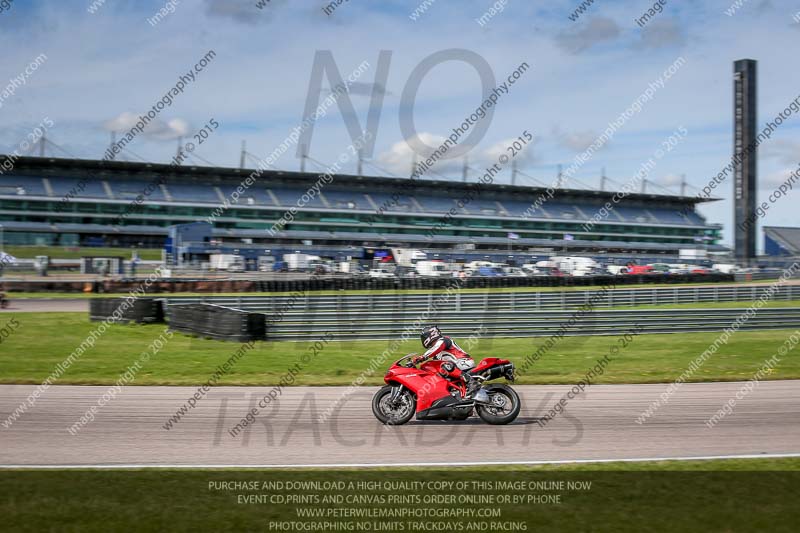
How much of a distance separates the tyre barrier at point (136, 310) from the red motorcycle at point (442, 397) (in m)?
15.9

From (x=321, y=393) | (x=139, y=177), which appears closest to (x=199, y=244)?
(x=139, y=177)

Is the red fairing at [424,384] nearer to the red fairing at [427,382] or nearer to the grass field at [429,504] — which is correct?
the red fairing at [427,382]

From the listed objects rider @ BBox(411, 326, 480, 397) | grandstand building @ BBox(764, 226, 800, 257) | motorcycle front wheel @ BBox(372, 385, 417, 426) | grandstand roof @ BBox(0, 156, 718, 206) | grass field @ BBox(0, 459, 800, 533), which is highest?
grandstand roof @ BBox(0, 156, 718, 206)

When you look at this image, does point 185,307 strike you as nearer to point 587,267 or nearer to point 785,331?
point 785,331

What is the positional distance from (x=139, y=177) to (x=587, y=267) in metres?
46.4

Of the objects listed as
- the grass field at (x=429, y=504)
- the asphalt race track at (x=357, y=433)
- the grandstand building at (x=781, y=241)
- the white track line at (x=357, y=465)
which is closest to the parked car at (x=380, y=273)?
the asphalt race track at (x=357, y=433)

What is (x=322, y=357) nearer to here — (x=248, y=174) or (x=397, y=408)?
(x=397, y=408)

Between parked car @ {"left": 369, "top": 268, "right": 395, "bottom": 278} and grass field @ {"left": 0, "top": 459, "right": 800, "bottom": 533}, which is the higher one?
parked car @ {"left": 369, "top": 268, "right": 395, "bottom": 278}

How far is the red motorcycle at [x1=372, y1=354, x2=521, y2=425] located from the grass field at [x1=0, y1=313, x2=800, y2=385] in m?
4.27

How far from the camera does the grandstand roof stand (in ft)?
243

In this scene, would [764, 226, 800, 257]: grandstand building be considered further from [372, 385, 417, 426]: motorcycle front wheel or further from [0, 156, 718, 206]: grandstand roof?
[372, 385, 417, 426]: motorcycle front wheel

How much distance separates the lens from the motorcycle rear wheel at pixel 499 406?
32.0 ft

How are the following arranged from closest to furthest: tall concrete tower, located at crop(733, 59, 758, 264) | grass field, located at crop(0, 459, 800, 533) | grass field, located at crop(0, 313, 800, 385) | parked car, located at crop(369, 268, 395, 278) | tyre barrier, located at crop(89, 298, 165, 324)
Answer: grass field, located at crop(0, 459, 800, 533) < grass field, located at crop(0, 313, 800, 385) < tyre barrier, located at crop(89, 298, 165, 324) < parked car, located at crop(369, 268, 395, 278) < tall concrete tower, located at crop(733, 59, 758, 264)

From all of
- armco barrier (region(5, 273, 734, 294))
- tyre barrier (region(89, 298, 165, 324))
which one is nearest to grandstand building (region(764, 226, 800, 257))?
armco barrier (region(5, 273, 734, 294))
